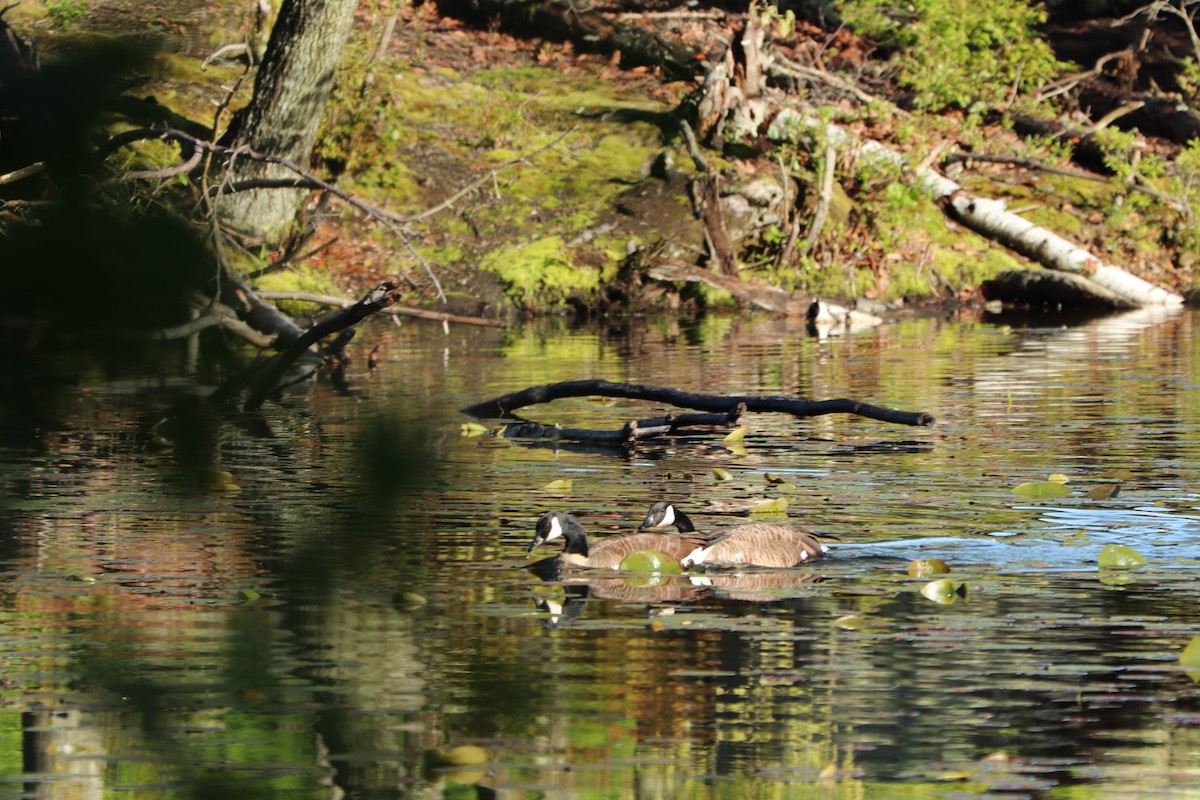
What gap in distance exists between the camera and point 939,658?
5.88 meters

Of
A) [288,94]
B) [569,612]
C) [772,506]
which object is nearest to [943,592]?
[569,612]

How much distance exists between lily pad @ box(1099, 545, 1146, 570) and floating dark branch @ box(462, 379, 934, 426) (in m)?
3.92

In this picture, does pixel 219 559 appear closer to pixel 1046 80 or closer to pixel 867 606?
pixel 867 606

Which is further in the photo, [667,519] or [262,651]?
[667,519]

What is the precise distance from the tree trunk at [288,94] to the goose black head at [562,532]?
40.3 feet

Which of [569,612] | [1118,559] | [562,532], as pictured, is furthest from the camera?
[562,532]

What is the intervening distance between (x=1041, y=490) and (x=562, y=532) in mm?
3045

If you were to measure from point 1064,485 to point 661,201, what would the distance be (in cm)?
1628

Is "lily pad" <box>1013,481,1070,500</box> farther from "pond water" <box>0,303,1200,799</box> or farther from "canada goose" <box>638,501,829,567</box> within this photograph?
"canada goose" <box>638,501,829,567</box>

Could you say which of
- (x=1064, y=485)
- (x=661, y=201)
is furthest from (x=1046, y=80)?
(x=1064, y=485)

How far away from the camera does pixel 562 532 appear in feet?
25.2

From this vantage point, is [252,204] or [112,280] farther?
[252,204]

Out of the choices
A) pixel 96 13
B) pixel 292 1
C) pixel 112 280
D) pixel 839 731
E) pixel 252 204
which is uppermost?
pixel 292 1

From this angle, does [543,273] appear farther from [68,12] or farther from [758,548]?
[68,12]
